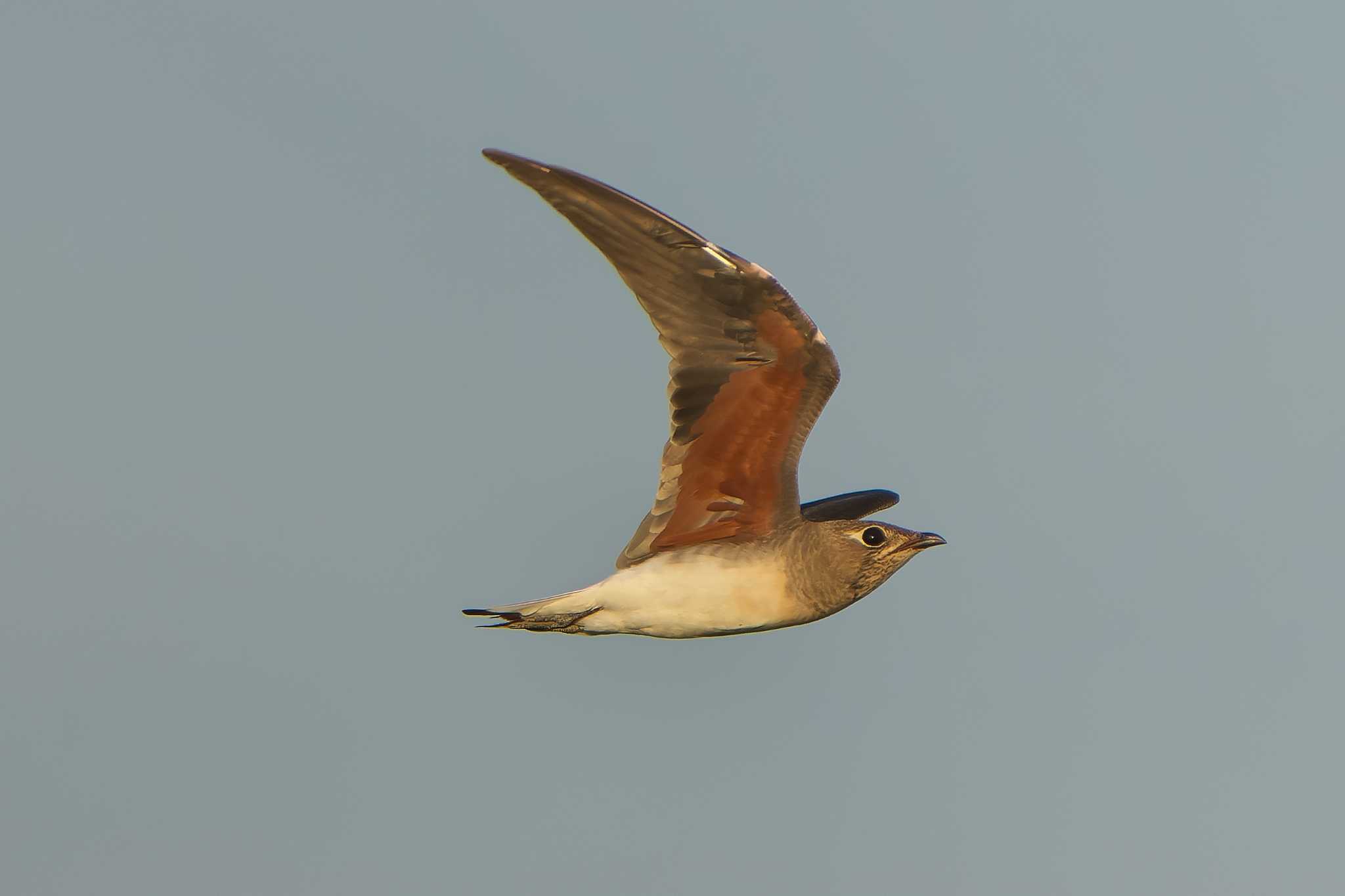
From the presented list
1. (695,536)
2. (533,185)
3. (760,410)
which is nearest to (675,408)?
(760,410)

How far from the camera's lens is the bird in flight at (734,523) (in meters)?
12.1

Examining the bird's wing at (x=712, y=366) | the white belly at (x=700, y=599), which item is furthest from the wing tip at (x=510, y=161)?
the white belly at (x=700, y=599)

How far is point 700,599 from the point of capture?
13.3 m

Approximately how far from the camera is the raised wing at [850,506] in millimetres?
14320

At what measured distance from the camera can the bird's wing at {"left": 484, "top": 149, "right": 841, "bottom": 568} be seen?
10969 mm

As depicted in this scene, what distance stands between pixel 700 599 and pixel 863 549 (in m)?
1.50

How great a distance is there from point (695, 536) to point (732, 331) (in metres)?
2.48

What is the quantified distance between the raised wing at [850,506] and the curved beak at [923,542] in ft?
2.77

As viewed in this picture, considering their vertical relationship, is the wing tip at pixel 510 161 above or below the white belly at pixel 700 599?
above

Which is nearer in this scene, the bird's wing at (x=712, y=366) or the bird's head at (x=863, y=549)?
the bird's wing at (x=712, y=366)

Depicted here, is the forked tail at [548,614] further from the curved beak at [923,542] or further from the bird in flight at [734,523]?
the curved beak at [923,542]

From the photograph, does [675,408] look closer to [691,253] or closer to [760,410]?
[760,410]

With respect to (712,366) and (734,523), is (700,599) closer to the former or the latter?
(734,523)

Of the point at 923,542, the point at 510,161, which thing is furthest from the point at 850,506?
the point at 510,161
